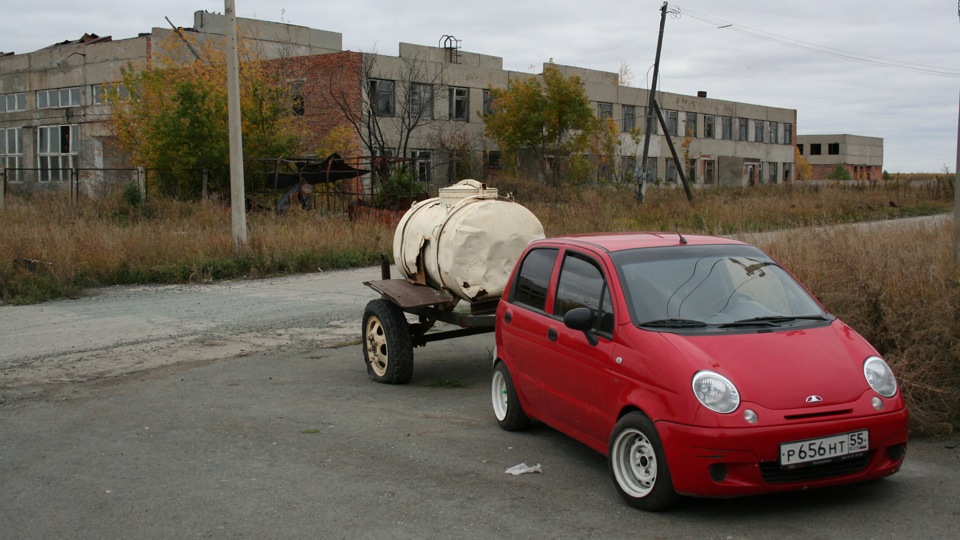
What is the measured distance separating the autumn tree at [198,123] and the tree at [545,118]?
15346mm

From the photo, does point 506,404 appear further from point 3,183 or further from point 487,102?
point 487,102

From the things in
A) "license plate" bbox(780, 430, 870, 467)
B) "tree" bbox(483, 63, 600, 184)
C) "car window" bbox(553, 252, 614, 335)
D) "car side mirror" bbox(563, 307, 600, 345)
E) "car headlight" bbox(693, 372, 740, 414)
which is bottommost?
"license plate" bbox(780, 430, 870, 467)

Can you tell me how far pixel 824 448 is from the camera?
16.5 ft

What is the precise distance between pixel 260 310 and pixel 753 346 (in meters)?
9.94

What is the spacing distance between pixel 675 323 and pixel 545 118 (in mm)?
44718

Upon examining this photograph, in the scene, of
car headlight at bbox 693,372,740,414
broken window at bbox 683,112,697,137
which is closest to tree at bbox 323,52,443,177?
broken window at bbox 683,112,697,137

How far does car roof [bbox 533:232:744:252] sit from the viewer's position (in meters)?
6.42

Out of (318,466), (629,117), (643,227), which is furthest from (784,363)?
(629,117)

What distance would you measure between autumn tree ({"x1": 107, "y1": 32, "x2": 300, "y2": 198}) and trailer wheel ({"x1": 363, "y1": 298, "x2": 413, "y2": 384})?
21733 millimetres

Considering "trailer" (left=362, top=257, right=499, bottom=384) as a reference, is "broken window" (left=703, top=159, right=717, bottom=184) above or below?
above

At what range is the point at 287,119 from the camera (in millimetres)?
37031

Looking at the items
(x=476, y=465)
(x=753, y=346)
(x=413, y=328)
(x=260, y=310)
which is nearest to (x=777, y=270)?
(x=753, y=346)

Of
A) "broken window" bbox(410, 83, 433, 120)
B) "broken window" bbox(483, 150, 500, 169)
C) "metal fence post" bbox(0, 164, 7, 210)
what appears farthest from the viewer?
"broken window" bbox(483, 150, 500, 169)

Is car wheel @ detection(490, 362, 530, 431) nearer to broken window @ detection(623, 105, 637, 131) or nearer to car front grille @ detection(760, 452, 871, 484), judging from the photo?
car front grille @ detection(760, 452, 871, 484)
